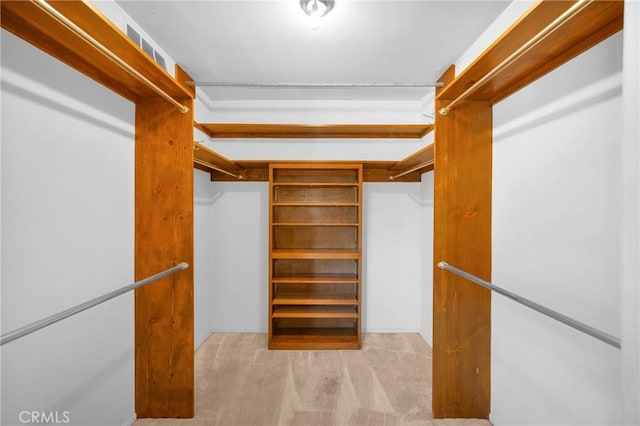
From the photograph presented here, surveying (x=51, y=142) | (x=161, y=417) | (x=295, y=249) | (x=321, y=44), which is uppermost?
(x=321, y=44)

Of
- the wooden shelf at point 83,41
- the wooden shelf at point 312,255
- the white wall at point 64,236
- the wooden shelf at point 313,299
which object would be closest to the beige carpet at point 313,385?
the wooden shelf at point 313,299

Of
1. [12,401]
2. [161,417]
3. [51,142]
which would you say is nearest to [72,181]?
[51,142]

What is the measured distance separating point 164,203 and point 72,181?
0.46 metres

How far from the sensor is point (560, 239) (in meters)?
1.19

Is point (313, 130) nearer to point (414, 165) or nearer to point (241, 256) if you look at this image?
point (414, 165)

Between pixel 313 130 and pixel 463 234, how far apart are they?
5.09ft

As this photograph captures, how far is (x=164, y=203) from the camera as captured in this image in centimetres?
166

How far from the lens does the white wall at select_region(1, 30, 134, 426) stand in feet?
3.28

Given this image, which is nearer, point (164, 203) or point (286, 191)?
point (164, 203)

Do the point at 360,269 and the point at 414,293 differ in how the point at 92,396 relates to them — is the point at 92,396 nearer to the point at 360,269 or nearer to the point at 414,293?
the point at 360,269

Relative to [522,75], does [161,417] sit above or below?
below

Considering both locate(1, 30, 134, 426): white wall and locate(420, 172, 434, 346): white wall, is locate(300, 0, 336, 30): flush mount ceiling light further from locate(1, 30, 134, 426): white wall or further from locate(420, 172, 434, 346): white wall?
locate(420, 172, 434, 346): white wall

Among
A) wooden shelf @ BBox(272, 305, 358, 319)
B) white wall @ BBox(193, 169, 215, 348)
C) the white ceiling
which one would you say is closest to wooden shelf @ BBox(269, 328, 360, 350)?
wooden shelf @ BBox(272, 305, 358, 319)

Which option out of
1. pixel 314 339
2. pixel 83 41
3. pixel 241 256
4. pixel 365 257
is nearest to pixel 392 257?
pixel 365 257
